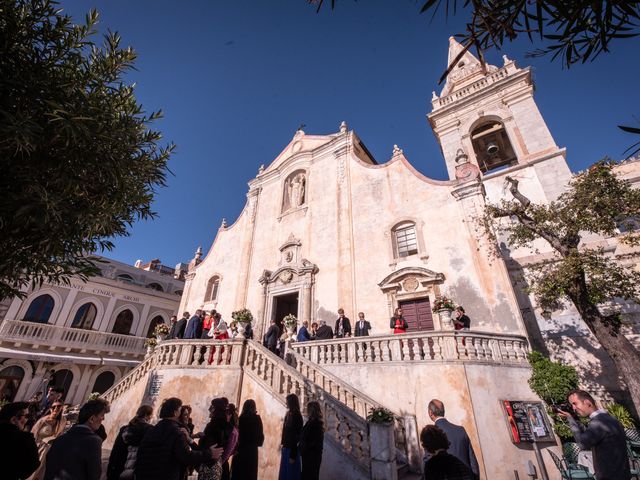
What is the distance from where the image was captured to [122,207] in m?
5.47

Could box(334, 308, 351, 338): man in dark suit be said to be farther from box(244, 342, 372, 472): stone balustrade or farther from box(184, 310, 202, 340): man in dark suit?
box(184, 310, 202, 340): man in dark suit

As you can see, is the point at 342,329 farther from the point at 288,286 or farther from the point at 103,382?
the point at 103,382

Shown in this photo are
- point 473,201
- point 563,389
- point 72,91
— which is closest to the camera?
point 72,91

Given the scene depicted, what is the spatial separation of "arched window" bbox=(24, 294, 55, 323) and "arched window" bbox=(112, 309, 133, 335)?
3631mm

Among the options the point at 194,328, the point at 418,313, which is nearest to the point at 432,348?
the point at 418,313

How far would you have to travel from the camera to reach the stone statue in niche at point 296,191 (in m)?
17.9

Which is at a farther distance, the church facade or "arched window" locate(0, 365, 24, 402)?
"arched window" locate(0, 365, 24, 402)

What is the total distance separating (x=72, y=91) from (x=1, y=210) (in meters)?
1.90

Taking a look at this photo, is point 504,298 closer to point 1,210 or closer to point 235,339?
point 235,339

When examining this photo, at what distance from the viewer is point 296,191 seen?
18156 millimetres

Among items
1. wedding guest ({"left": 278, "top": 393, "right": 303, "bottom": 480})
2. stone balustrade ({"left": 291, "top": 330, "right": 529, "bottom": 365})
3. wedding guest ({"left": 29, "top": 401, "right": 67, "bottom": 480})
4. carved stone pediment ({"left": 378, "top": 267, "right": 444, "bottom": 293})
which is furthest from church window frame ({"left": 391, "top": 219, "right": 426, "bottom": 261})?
wedding guest ({"left": 29, "top": 401, "right": 67, "bottom": 480})

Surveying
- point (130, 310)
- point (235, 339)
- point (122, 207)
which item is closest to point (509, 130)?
point (235, 339)

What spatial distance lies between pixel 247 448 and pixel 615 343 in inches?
361

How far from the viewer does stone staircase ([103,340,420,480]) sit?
5613 millimetres
